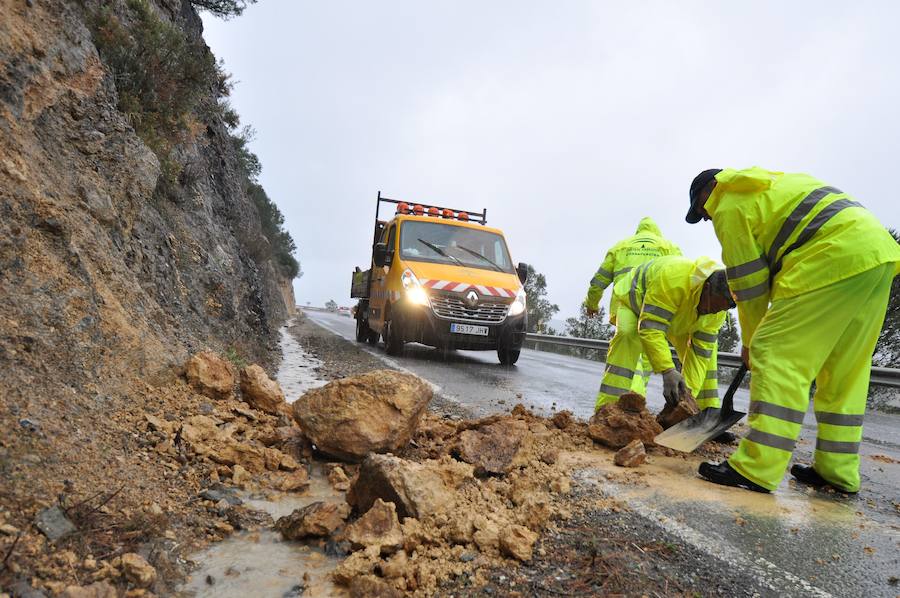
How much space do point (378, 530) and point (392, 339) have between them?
670 centimetres

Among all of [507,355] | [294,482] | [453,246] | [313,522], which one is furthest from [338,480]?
[453,246]

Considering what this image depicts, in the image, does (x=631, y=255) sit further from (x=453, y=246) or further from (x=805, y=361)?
(x=453, y=246)

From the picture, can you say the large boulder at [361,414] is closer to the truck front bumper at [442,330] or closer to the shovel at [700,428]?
the shovel at [700,428]

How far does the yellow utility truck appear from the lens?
7.98 metres

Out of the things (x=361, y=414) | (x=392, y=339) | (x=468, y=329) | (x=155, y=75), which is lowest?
(x=361, y=414)

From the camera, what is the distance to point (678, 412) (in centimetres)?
387

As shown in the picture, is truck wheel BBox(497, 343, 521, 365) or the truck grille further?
truck wheel BBox(497, 343, 521, 365)

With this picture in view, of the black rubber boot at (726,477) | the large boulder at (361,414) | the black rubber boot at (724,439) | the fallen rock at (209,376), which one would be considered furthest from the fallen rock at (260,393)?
the black rubber boot at (724,439)

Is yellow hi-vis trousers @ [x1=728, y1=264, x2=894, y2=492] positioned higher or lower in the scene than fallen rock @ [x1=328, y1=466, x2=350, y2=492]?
higher

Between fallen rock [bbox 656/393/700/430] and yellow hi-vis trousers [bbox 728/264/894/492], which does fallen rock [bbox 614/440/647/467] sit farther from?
fallen rock [bbox 656/393/700/430]

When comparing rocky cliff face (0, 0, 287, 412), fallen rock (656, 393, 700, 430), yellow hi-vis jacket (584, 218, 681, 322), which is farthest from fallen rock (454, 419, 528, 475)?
yellow hi-vis jacket (584, 218, 681, 322)

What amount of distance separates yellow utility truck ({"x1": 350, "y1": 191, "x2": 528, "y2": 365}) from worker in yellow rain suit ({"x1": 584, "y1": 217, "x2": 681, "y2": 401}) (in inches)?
76.8

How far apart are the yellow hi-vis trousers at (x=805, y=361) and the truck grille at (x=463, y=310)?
5285 millimetres

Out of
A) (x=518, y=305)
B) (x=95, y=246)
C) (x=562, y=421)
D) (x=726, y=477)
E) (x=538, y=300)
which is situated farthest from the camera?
(x=538, y=300)
